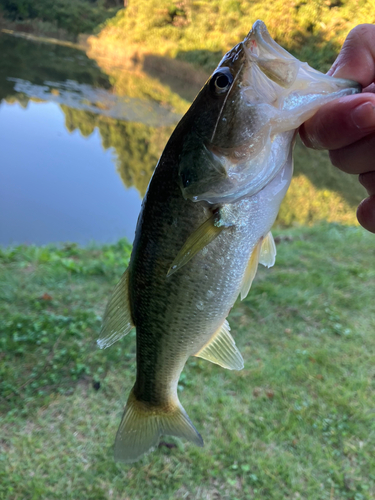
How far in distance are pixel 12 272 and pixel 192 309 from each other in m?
3.63

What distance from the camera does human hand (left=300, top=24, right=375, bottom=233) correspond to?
96 centimetres

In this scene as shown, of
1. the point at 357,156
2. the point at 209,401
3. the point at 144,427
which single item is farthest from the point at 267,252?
the point at 209,401

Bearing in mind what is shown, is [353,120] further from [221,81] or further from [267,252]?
[267,252]

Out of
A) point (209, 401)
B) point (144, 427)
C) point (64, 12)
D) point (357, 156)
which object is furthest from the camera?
point (64, 12)

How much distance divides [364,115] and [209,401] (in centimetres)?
251

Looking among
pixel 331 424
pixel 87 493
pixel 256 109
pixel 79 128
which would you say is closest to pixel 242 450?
pixel 331 424

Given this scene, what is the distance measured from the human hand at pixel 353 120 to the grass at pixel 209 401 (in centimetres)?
208

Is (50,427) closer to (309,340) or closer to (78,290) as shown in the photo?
(78,290)

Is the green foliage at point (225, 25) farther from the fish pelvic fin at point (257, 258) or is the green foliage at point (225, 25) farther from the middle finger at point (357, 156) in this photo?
the fish pelvic fin at point (257, 258)

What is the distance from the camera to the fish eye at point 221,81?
1.08m

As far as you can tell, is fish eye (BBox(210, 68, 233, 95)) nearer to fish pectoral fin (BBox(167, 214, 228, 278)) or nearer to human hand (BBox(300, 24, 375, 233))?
human hand (BBox(300, 24, 375, 233))

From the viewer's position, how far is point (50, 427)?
2592 mm

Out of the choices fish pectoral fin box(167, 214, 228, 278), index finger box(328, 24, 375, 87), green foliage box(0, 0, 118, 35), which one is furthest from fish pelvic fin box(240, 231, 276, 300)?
green foliage box(0, 0, 118, 35)

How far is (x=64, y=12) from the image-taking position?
87.9 feet
